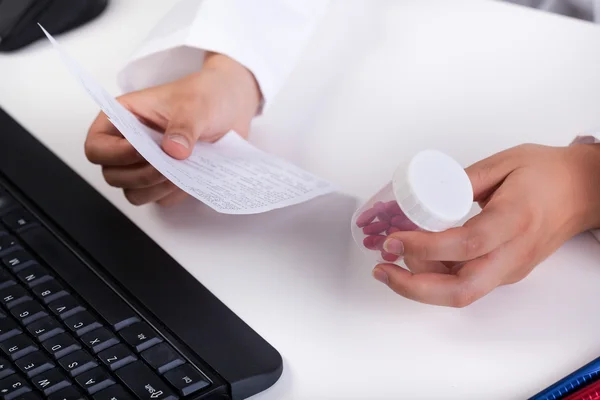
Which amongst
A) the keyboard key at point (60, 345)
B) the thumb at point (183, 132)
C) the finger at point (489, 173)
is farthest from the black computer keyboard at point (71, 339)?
the finger at point (489, 173)

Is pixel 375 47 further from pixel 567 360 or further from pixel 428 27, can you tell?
pixel 567 360

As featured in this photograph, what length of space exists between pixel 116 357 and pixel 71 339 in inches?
1.2

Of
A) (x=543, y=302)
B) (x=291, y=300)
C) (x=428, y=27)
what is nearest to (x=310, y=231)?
(x=291, y=300)

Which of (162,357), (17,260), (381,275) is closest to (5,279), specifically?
(17,260)

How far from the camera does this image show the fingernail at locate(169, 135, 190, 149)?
1.68 feet

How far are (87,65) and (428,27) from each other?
328mm

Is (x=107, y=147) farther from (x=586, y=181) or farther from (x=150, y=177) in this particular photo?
(x=586, y=181)

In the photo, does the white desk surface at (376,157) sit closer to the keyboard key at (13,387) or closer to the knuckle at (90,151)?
the knuckle at (90,151)

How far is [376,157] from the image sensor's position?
580mm

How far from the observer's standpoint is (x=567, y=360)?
44cm

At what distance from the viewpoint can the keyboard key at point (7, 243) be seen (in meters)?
0.46

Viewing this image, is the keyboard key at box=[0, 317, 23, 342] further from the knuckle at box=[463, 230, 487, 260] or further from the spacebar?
the knuckle at box=[463, 230, 487, 260]

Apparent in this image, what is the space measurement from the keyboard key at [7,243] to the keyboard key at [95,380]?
0.37ft

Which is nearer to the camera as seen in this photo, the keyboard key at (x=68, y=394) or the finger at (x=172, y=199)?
the keyboard key at (x=68, y=394)
